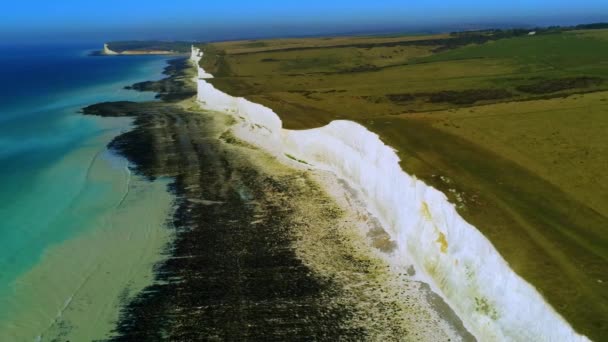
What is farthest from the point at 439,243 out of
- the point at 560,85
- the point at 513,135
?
the point at 560,85

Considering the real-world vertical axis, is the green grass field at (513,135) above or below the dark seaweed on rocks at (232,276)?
above

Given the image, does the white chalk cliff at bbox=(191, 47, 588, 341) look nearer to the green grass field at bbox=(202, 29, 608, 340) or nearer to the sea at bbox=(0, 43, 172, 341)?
the green grass field at bbox=(202, 29, 608, 340)

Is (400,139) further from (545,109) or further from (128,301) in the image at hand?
(128,301)

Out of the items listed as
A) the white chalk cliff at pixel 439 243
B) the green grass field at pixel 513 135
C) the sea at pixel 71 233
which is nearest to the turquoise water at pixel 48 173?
the sea at pixel 71 233

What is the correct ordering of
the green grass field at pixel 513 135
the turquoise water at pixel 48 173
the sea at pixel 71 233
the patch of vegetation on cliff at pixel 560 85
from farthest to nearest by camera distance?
the patch of vegetation on cliff at pixel 560 85 < the turquoise water at pixel 48 173 < the sea at pixel 71 233 < the green grass field at pixel 513 135

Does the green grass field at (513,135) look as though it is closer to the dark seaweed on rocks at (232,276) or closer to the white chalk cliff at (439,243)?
the white chalk cliff at (439,243)

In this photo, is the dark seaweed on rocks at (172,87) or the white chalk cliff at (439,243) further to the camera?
the dark seaweed on rocks at (172,87)
